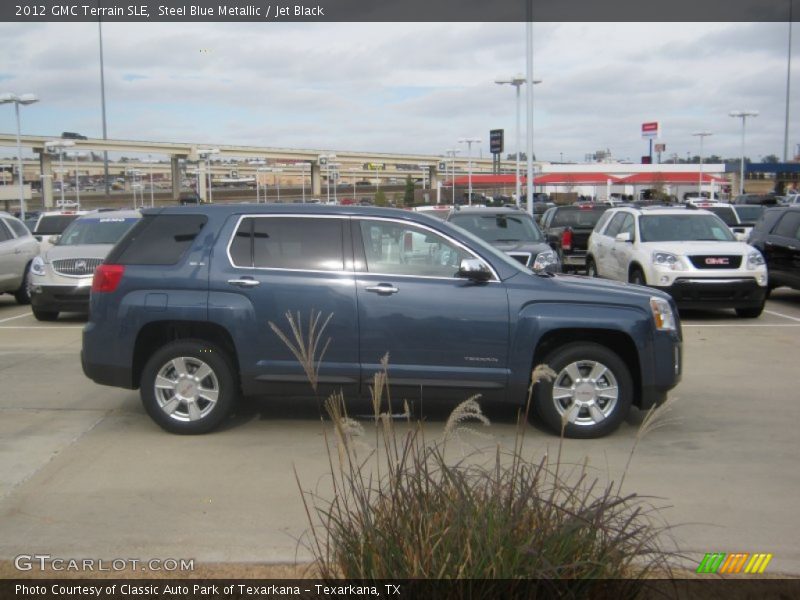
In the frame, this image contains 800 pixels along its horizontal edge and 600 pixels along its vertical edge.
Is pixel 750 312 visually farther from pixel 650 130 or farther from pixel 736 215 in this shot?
pixel 650 130

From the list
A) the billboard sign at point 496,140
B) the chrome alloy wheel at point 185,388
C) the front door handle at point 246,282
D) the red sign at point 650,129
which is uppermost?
the red sign at point 650,129

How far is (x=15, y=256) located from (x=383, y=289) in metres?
11.6

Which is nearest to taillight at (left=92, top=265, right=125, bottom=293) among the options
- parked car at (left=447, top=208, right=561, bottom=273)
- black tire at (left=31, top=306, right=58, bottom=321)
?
parked car at (left=447, top=208, right=561, bottom=273)

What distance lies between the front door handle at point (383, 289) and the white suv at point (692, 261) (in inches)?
304

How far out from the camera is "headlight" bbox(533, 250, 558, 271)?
12.6m

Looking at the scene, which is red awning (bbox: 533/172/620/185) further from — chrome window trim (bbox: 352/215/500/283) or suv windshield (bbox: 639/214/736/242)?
chrome window trim (bbox: 352/215/500/283)

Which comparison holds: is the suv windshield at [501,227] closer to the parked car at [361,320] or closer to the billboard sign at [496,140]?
the parked car at [361,320]

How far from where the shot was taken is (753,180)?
9494 cm

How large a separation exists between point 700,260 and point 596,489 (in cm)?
881

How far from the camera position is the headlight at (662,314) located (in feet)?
21.9

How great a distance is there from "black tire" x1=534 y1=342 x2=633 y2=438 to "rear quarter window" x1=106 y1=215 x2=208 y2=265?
3131 millimetres

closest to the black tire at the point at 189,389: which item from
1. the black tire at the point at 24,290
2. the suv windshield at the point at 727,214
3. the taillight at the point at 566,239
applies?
the black tire at the point at 24,290

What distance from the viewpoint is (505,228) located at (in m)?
14.3

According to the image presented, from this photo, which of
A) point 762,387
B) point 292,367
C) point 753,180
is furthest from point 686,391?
point 753,180
